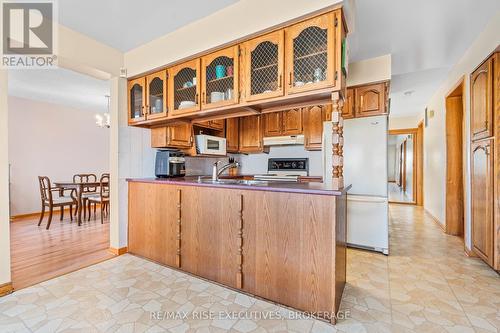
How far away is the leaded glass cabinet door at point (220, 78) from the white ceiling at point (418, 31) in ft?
3.88

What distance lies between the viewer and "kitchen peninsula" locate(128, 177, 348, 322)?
5.36 ft

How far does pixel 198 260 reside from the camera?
7.35 ft

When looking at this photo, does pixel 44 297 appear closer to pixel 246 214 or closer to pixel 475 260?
pixel 246 214

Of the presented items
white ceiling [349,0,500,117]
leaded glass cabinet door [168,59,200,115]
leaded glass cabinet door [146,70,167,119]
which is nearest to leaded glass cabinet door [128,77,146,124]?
leaded glass cabinet door [146,70,167,119]

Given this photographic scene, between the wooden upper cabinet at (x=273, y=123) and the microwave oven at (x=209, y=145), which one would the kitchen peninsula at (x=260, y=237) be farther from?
the wooden upper cabinet at (x=273, y=123)

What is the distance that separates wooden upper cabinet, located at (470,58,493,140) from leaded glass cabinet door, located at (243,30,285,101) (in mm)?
2139

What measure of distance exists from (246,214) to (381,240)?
1.94 metres

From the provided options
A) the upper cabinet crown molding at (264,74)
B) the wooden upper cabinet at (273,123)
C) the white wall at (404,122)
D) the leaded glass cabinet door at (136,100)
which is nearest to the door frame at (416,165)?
the white wall at (404,122)

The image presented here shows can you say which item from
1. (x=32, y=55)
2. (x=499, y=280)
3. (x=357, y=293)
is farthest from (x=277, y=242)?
(x=32, y=55)

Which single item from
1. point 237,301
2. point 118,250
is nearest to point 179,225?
point 237,301

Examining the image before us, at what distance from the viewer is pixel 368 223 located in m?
2.97

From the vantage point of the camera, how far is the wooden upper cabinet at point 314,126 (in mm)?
3570

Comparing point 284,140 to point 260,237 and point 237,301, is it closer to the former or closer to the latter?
point 260,237

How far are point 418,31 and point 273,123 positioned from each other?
212 centimetres
